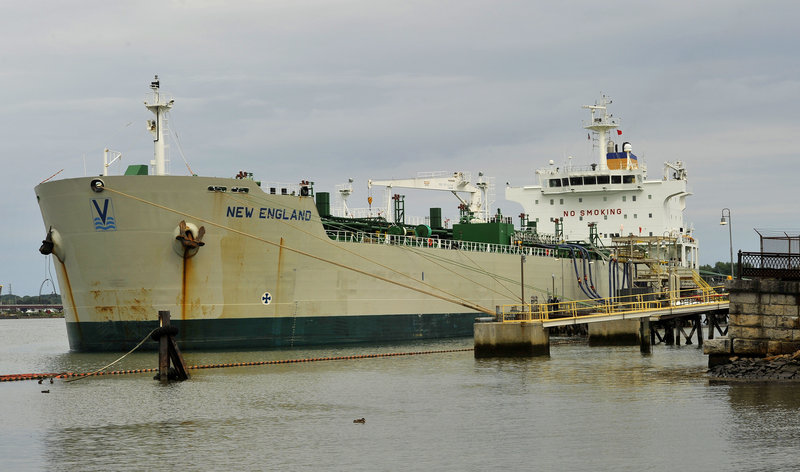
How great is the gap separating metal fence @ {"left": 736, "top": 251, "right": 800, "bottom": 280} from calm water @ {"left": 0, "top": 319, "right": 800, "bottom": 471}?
10.2ft

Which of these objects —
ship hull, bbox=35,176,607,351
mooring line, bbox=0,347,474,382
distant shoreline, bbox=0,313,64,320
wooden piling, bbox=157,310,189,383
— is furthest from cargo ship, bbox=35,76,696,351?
distant shoreline, bbox=0,313,64,320

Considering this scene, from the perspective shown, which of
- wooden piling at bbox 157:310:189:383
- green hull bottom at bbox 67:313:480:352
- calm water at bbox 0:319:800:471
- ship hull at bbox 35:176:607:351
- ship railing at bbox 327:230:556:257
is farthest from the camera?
ship railing at bbox 327:230:556:257

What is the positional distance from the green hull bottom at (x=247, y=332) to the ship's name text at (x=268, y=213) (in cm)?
347

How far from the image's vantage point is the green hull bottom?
3181 centimetres

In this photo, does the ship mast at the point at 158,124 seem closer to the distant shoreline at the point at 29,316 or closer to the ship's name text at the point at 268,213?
the ship's name text at the point at 268,213

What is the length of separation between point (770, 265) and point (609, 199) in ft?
116

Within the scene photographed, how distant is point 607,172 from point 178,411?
41553 mm

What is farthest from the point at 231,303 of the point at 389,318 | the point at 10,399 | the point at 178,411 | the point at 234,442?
the point at 234,442

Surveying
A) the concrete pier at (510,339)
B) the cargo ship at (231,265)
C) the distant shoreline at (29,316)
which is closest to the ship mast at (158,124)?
the cargo ship at (231,265)

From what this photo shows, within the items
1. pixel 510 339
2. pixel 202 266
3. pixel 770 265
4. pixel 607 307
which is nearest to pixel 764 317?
pixel 770 265

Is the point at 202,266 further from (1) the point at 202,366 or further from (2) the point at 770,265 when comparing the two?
(2) the point at 770,265

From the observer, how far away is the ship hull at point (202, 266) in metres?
31.2

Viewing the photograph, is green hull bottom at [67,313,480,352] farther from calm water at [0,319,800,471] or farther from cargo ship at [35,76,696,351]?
calm water at [0,319,800,471]

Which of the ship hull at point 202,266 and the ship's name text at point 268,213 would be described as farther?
the ship's name text at point 268,213
